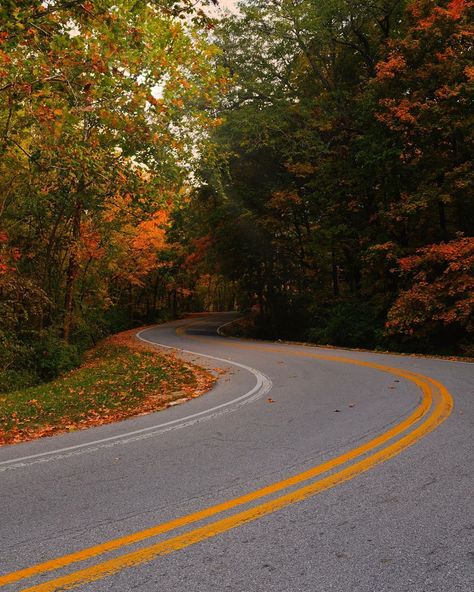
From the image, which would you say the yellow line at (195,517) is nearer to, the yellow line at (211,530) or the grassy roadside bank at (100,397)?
the yellow line at (211,530)

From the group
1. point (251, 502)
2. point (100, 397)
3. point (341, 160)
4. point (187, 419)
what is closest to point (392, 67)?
point (341, 160)

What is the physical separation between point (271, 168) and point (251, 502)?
83.0ft

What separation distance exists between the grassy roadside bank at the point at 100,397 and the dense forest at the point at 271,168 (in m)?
4.32

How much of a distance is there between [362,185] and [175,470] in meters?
19.3

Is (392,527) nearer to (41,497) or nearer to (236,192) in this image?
(41,497)

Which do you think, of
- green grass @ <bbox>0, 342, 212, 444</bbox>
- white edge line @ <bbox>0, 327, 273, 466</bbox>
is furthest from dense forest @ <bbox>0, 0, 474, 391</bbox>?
white edge line @ <bbox>0, 327, 273, 466</bbox>

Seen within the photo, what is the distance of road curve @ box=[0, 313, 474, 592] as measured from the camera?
296cm

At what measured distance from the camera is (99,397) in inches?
409

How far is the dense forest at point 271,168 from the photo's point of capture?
10.5 meters

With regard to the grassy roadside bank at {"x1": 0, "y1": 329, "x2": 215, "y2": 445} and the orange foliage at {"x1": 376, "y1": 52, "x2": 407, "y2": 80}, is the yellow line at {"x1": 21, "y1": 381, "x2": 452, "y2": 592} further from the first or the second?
the orange foliage at {"x1": 376, "y1": 52, "x2": 407, "y2": 80}

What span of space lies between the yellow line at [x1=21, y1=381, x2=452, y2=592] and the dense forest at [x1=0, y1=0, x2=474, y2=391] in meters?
7.07

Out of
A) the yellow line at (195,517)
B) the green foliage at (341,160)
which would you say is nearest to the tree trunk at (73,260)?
the green foliage at (341,160)

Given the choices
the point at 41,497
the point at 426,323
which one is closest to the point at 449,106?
the point at 426,323

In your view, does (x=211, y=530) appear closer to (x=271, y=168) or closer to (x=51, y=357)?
(x=51, y=357)
